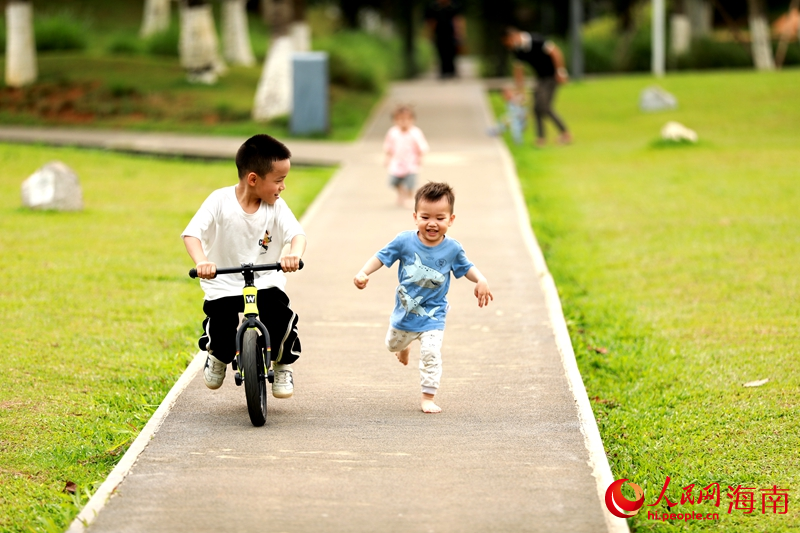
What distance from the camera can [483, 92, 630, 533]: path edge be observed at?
16.0 feet

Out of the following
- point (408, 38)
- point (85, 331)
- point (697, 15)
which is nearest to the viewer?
point (85, 331)

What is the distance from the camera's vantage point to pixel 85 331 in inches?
301

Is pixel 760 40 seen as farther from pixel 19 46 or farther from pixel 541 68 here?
pixel 19 46

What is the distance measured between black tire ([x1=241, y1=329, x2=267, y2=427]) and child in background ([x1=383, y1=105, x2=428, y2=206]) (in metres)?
7.40

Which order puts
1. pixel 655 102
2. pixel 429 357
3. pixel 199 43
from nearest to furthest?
pixel 429 357 < pixel 199 43 < pixel 655 102

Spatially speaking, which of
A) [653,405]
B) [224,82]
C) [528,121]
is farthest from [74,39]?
[653,405]

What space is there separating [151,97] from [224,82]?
2.72 meters

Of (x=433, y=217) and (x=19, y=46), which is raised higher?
(x=19, y=46)

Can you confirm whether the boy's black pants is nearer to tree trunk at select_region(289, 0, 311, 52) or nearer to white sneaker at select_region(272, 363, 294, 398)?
white sneaker at select_region(272, 363, 294, 398)

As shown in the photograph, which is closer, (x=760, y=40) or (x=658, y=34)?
(x=658, y=34)

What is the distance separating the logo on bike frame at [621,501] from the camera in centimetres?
468

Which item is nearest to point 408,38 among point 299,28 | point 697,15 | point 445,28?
point 445,28

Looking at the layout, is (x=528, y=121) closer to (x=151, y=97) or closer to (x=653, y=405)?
(x=151, y=97)

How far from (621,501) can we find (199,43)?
1990 cm
